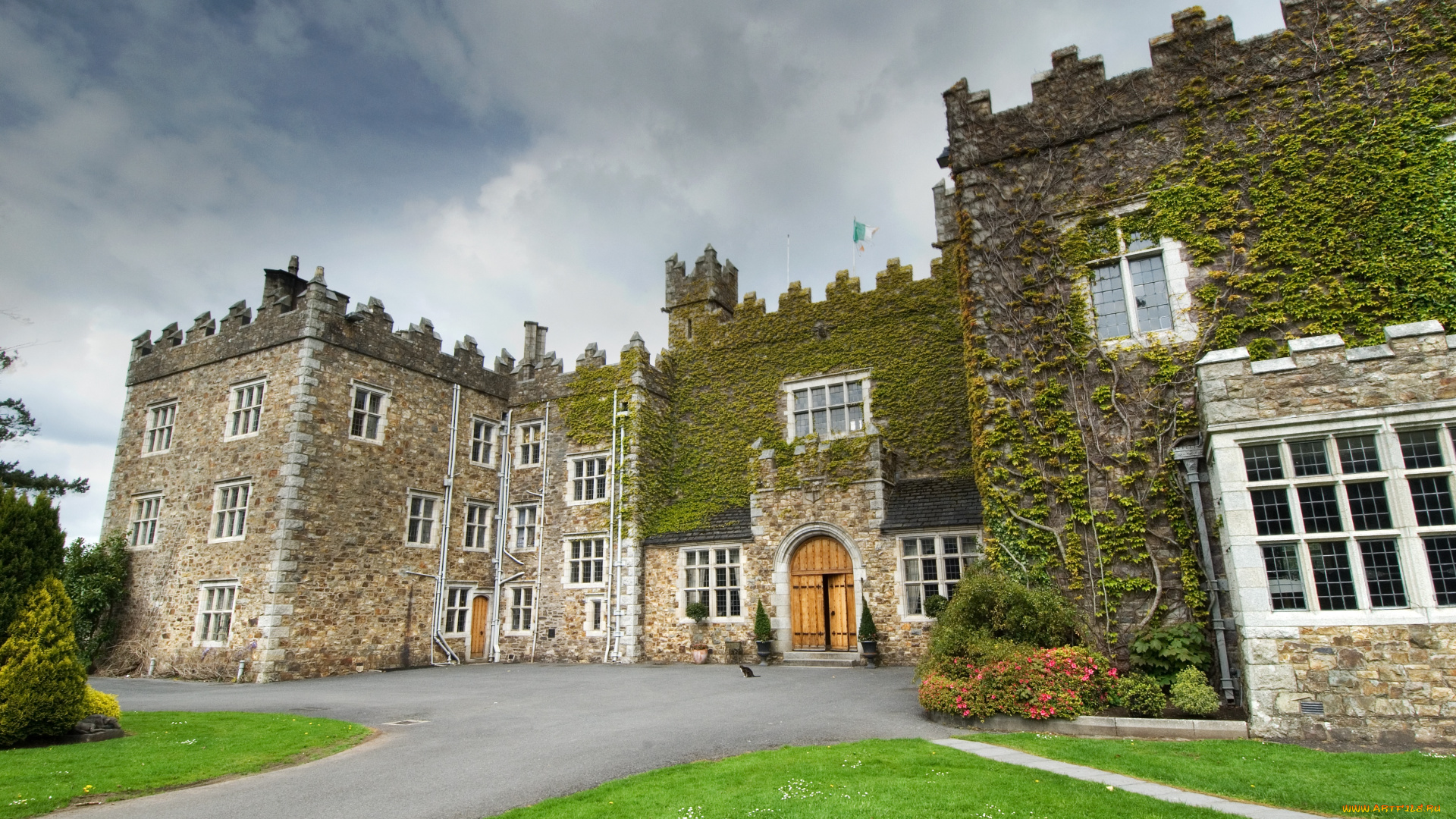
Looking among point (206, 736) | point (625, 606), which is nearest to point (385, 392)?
point (625, 606)

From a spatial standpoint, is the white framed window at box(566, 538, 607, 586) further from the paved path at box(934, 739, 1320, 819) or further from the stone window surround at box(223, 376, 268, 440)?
the paved path at box(934, 739, 1320, 819)

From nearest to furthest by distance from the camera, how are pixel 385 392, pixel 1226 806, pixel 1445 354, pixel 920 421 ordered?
pixel 1226 806
pixel 1445 354
pixel 920 421
pixel 385 392

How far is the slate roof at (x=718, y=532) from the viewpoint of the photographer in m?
20.9

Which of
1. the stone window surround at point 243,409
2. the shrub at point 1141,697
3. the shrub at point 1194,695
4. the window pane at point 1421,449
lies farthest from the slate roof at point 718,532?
the window pane at point 1421,449

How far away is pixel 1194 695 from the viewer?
991 centimetres

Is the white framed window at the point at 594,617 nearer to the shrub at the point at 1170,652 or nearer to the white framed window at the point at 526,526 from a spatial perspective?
the white framed window at the point at 526,526

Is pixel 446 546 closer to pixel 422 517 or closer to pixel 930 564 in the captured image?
pixel 422 517

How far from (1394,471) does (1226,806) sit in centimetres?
551

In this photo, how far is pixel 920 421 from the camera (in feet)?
67.6

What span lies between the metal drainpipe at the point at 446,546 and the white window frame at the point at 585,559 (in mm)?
3402

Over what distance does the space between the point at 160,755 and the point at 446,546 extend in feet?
45.5

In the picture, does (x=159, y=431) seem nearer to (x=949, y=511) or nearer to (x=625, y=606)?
(x=625, y=606)

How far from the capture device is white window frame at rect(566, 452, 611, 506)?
A: 23.5 m

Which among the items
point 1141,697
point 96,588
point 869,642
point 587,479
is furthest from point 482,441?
point 1141,697
